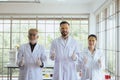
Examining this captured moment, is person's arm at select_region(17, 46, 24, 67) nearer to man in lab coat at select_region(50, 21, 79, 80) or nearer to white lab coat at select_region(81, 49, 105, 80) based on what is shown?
man in lab coat at select_region(50, 21, 79, 80)

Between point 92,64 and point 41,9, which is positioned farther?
point 41,9

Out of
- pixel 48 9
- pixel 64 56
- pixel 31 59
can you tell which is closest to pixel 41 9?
pixel 48 9

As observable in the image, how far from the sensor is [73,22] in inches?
271

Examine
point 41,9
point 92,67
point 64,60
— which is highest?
point 41,9

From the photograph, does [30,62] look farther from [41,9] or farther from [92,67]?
[41,9]

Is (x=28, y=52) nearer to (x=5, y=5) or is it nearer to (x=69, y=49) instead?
(x=69, y=49)

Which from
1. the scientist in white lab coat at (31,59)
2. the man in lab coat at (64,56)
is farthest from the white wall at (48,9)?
the man in lab coat at (64,56)

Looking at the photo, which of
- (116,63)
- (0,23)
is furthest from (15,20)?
(116,63)

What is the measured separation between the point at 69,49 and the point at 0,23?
443 centimetres

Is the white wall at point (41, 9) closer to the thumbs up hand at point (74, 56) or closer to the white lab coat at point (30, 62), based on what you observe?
the white lab coat at point (30, 62)

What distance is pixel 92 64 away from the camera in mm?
3012

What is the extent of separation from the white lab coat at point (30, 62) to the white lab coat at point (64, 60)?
28 centimetres

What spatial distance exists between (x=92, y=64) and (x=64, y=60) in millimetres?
405

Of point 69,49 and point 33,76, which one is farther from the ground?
point 69,49
